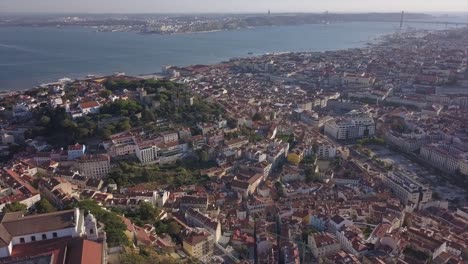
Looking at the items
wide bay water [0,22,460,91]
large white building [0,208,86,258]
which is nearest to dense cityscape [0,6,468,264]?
large white building [0,208,86,258]

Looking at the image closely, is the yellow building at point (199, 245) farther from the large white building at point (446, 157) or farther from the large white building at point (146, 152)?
the large white building at point (446, 157)

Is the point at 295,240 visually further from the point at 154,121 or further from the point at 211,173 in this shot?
the point at 154,121

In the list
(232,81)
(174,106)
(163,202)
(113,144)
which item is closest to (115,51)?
(232,81)

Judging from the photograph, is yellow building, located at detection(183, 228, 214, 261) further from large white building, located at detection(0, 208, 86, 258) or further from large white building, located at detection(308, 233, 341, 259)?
large white building, located at detection(0, 208, 86, 258)

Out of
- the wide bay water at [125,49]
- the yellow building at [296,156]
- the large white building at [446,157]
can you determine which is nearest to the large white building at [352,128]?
the large white building at [446,157]

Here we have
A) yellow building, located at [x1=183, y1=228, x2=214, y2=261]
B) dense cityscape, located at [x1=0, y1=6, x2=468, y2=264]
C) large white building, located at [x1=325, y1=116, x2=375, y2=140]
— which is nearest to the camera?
dense cityscape, located at [x1=0, y1=6, x2=468, y2=264]
